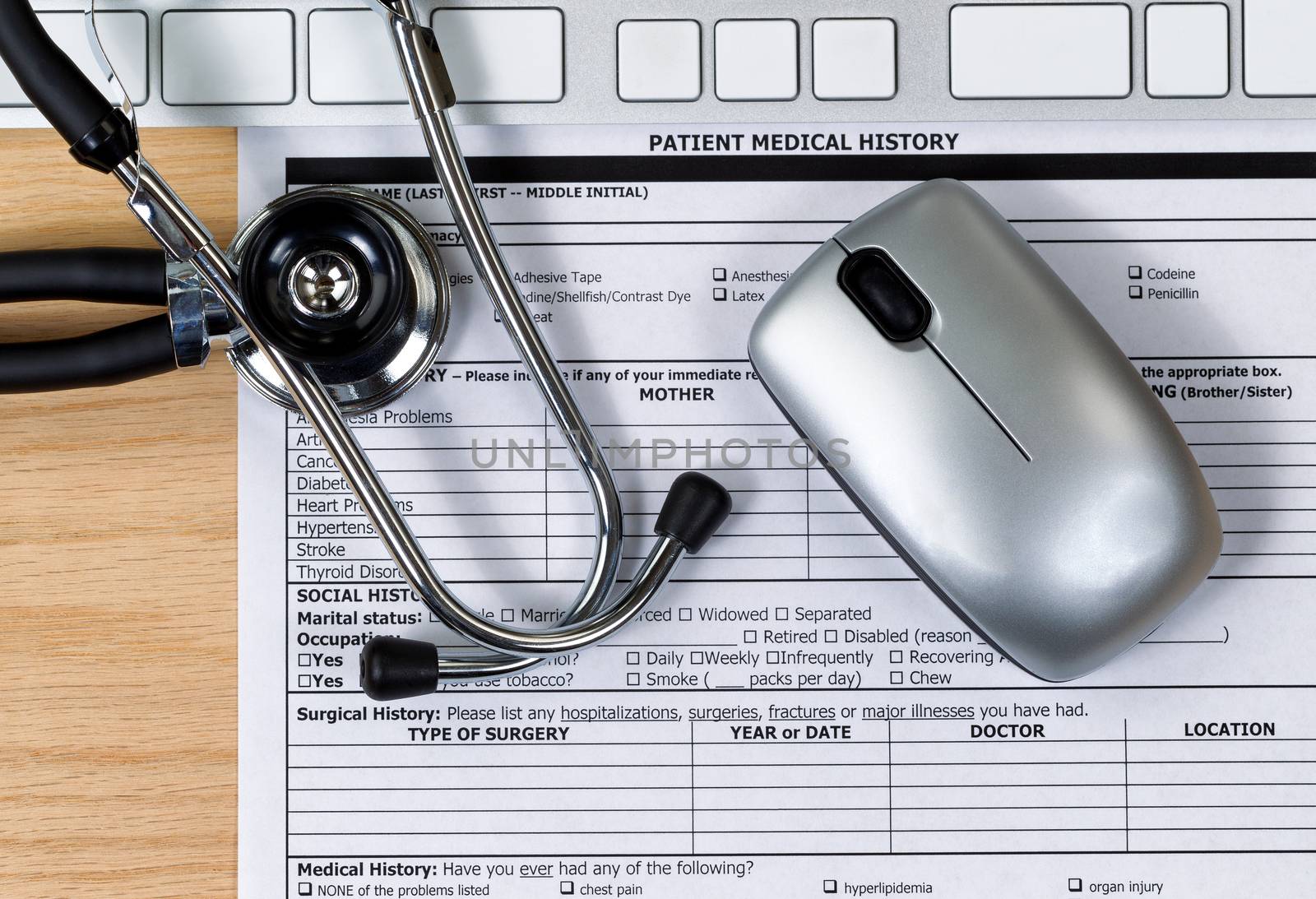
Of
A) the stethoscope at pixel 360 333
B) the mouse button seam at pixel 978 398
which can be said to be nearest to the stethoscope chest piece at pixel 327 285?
the stethoscope at pixel 360 333

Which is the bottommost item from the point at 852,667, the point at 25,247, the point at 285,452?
the point at 852,667

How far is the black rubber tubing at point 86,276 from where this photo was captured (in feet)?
1.38

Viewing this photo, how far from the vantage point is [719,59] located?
457 millimetres

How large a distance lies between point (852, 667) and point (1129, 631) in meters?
0.13

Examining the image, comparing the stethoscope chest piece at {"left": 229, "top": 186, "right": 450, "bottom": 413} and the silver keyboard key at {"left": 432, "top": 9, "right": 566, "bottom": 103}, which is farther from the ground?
the silver keyboard key at {"left": 432, "top": 9, "right": 566, "bottom": 103}

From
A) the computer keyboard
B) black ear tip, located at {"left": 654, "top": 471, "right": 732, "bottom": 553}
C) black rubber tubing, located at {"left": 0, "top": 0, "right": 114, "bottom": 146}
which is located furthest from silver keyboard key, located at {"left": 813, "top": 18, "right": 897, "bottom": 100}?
black rubber tubing, located at {"left": 0, "top": 0, "right": 114, "bottom": 146}

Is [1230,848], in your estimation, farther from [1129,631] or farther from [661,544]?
[661,544]

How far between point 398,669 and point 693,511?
16 centimetres

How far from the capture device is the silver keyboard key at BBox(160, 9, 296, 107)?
452 mm

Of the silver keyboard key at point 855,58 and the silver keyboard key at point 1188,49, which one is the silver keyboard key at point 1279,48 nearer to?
the silver keyboard key at point 1188,49

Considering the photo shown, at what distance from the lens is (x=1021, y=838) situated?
1.51ft

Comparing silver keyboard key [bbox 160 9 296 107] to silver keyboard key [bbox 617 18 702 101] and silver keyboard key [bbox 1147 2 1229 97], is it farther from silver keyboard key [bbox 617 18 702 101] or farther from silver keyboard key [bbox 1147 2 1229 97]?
silver keyboard key [bbox 1147 2 1229 97]

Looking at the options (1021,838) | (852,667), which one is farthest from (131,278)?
(1021,838)

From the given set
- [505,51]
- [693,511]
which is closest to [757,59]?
[505,51]
